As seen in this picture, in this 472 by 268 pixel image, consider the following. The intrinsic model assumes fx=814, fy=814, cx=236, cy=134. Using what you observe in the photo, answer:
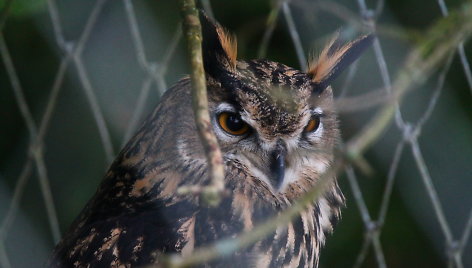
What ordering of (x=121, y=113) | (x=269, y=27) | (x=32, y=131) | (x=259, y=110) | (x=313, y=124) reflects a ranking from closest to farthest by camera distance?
(x=259, y=110) < (x=313, y=124) < (x=269, y=27) < (x=32, y=131) < (x=121, y=113)

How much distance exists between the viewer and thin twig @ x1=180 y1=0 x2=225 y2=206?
780 mm

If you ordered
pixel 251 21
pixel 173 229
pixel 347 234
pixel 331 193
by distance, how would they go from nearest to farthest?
pixel 173 229
pixel 331 193
pixel 251 21
pixel 347 234

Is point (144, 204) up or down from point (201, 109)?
down

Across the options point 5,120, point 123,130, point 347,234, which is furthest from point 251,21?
point 5,120

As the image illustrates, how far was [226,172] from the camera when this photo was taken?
4.72ft

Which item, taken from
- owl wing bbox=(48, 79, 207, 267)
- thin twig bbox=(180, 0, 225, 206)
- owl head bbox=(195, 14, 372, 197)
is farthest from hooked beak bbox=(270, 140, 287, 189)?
thin twig bbox=(180, 0, 225, 206)

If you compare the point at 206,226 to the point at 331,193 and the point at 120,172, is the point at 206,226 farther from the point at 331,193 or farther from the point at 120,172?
the point at 331,193

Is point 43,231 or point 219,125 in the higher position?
point 219,125

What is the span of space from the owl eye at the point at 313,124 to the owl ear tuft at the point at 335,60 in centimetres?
6

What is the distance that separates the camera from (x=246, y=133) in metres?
1.42

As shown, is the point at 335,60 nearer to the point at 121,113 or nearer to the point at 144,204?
the point at 144,204

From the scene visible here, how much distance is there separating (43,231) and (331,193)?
107 cm

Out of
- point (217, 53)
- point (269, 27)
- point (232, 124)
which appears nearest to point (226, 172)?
point (232, 124)

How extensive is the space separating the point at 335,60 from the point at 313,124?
0.14 meters
